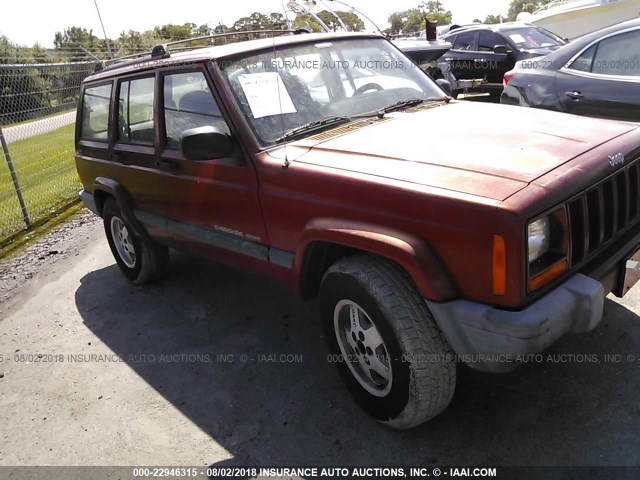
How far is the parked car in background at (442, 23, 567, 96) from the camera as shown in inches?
420

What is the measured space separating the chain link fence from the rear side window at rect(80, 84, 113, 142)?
8.27 feet

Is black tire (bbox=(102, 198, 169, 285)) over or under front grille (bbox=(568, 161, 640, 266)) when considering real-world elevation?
under

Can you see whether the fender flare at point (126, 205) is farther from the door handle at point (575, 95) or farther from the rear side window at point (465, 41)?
the rear side window at point (465, 41)

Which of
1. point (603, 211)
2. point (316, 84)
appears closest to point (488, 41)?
point (316, 84)

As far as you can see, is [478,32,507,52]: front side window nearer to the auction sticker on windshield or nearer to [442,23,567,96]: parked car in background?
[442,23,567,96]: parked car in background

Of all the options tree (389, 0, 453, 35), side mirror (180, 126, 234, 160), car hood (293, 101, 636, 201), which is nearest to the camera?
car hood (293, 101, 636, 201)

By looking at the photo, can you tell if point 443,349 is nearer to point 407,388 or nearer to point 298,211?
point 407,388

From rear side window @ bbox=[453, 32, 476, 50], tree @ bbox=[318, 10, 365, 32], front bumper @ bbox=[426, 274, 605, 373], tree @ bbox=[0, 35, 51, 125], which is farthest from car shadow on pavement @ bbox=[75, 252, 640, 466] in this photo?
rear side window @ bbox=[453, 32, 476, 50]

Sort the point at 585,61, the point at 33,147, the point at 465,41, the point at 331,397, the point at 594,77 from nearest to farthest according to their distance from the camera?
the point at 331,397 → the point at 594,77 → the point at 585,61 → the point at 465,41 → the point at 33,147

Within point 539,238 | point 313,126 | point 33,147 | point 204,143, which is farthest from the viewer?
point 33,147

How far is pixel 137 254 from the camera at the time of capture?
4.77 metres

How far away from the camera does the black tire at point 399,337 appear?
97.0 inches

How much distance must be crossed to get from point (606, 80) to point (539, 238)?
3566 mm

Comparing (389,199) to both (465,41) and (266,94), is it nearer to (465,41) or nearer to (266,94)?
(266,94)
